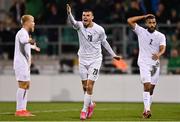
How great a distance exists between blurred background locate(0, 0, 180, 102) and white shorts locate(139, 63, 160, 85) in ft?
20.9

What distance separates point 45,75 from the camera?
26219mm

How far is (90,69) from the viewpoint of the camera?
59.2 ft

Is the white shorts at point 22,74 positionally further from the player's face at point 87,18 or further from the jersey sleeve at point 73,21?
the player's face at point 87,18

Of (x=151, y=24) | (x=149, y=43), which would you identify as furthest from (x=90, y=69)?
(x=151, y=24)

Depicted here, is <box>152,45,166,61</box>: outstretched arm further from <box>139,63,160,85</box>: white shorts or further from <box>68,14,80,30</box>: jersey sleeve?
<box>68,14,80,30</box>: jersey sleeve

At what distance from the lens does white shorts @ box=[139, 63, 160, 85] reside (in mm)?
18609

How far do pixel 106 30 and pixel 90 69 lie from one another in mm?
8130

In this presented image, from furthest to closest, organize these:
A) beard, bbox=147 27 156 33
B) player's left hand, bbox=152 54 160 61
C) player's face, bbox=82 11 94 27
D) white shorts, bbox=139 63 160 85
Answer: beard, bbox=147 27 156 33
white shorts, bbox=139 63 160 85
player's left hand, bbox=152 54 160 61
player's face, bbox=82 11 94 27

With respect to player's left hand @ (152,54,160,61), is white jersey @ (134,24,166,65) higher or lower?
higher

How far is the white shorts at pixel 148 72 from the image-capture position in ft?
61.1

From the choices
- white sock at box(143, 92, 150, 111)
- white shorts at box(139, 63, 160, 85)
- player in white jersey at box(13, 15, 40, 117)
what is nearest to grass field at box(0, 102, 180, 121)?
white sock at box(143, 92, 150, 111)

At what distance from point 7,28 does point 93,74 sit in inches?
374

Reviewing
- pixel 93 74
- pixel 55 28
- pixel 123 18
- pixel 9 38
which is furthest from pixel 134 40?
pixel 93 74

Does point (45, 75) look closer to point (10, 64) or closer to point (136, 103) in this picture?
point (10, 64)
